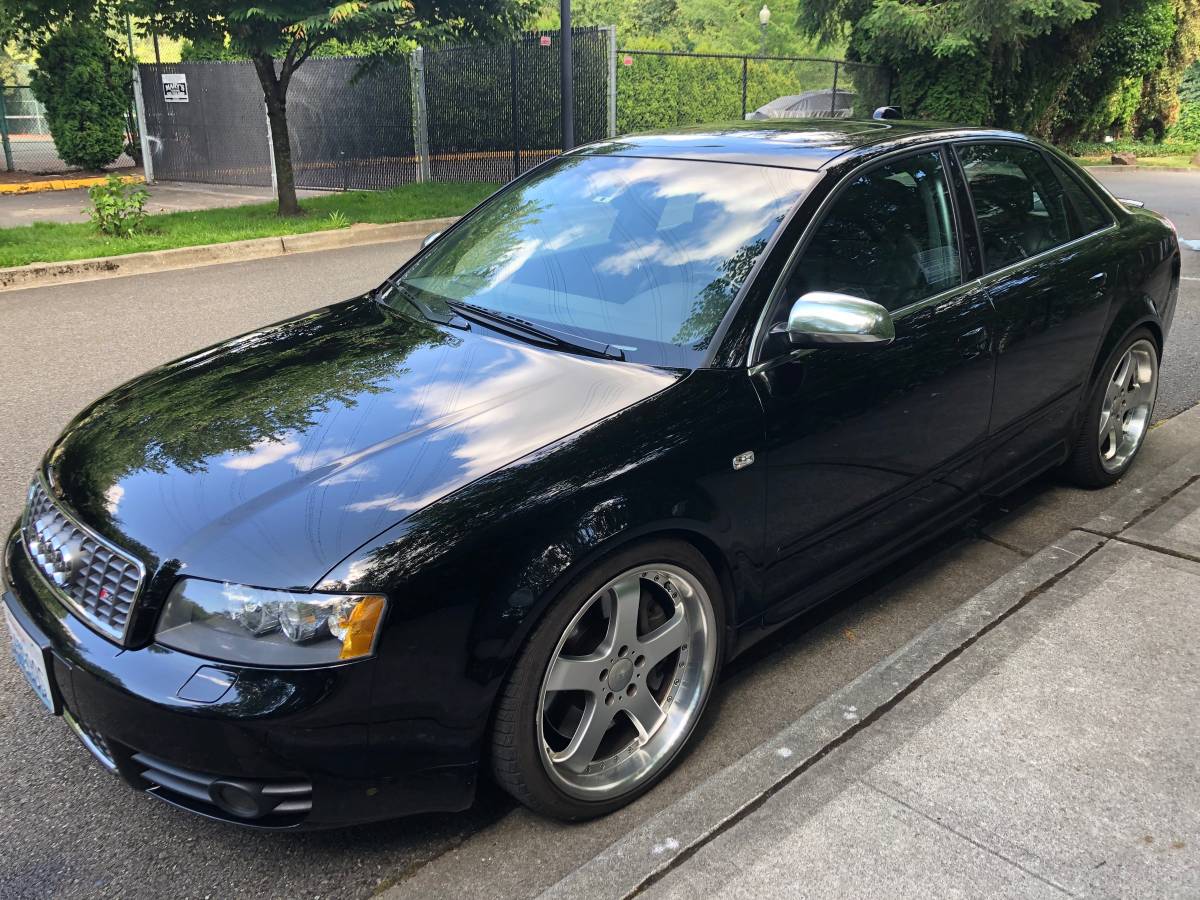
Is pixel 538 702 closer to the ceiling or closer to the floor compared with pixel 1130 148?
closer to the floor

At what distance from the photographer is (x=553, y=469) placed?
233 centimetres

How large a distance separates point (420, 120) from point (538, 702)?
16.9m

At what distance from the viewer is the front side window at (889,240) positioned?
3.01m

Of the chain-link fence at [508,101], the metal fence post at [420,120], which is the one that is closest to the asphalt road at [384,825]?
the chain-link fence at [508,101]

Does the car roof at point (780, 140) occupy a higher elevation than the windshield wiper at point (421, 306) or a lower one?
higher

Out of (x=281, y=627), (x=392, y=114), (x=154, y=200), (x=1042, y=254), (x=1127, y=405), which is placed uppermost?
(x=392, y=114)

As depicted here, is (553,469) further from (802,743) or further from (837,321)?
(802,743)

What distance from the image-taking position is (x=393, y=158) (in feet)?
59.2

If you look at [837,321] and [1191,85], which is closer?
[837,321]

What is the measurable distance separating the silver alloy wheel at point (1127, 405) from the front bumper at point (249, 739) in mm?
3416

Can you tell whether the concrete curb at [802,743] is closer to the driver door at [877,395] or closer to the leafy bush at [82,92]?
the driver door at [877,395]

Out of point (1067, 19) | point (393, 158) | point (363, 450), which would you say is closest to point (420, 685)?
point (363, 450)

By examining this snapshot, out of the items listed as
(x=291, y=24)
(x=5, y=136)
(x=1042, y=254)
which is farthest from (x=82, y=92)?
(x=1042, y=254)

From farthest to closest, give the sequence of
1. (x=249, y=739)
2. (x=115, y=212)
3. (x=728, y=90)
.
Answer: (x=728, y=90) → (x=115, y=212) → (x=249, y=739)
